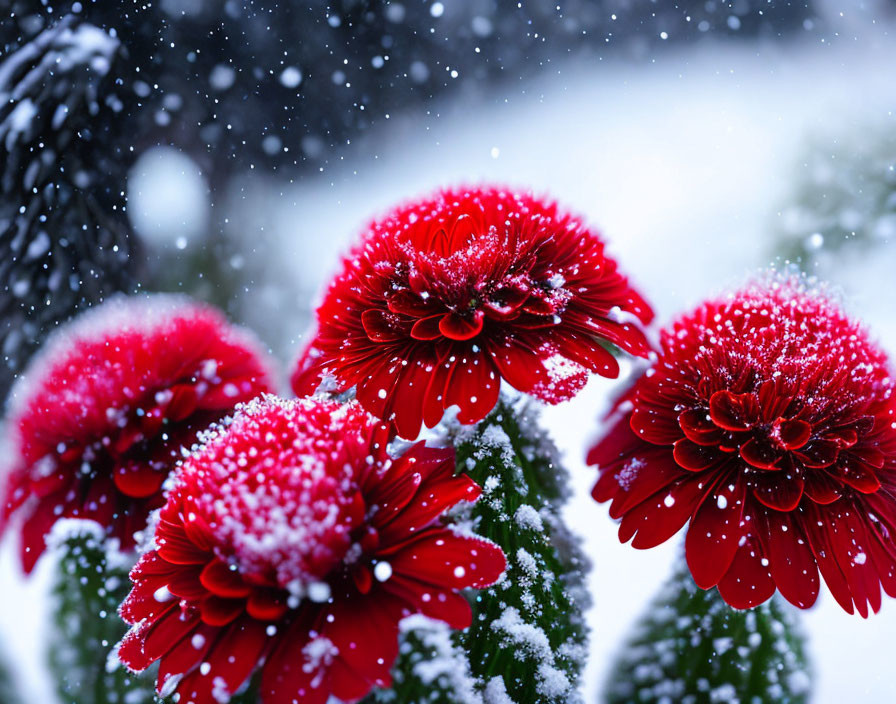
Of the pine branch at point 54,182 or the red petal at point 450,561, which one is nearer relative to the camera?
the red petal at point 450,561

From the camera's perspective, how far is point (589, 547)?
0.70 feet

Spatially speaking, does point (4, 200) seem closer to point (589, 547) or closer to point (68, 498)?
point (68, 498)

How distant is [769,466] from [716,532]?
0.02 metres

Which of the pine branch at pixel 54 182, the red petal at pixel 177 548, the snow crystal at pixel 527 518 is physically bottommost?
the red petal at pixel 177 548

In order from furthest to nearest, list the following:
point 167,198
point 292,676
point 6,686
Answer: point 167,198 < point 6,686 < point 292,676

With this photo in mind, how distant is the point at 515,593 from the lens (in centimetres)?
17

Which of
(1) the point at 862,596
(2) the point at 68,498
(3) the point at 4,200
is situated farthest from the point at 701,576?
(3) the point at 4,200

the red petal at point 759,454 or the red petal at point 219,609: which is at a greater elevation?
the red petal at point 759,454

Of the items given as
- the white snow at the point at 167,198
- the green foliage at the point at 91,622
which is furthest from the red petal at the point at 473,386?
the white snow at the point at 167,198

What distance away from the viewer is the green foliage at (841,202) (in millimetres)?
391

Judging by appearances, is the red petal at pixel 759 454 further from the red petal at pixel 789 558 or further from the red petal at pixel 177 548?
the red petal at pixel 177 548

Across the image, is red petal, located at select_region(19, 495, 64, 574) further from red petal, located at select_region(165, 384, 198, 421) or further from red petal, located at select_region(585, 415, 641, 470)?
red petal, located at select_region(585, 415, 641, 470)

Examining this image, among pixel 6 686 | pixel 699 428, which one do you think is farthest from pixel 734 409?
pixel 6 686

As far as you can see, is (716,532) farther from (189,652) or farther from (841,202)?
(841,202)
